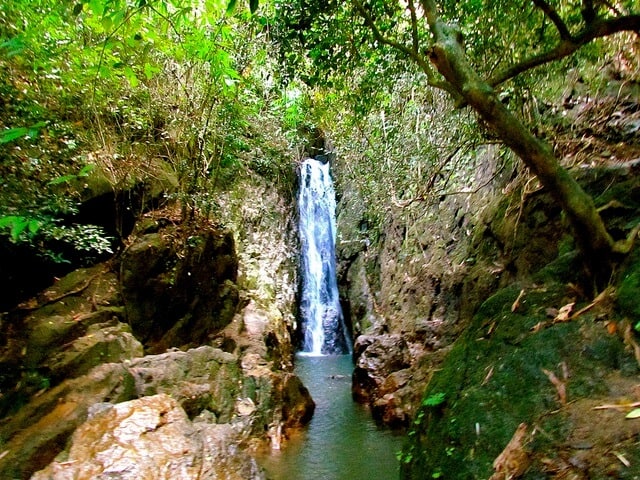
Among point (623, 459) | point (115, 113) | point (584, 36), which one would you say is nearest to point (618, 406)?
point (623, 459)

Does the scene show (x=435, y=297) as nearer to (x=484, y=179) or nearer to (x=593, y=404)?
(x=484, y=179)

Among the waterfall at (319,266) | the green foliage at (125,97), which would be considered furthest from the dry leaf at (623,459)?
the waterfall at (319,266)

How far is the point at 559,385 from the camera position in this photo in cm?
304

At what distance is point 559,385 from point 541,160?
5.37 feet

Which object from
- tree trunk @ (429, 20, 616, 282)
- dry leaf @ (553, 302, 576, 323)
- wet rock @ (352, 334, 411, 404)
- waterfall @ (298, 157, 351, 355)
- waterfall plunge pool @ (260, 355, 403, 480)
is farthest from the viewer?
waterfall @ (298, 157, 351, 355)

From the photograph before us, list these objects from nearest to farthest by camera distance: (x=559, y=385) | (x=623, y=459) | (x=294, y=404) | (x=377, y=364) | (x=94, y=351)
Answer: (x=623, y=459), (x=559, y=385), (x=94, y=351), (x=294, y=404), (x=377, y=364)

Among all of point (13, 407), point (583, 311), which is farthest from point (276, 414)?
point (583, 311)

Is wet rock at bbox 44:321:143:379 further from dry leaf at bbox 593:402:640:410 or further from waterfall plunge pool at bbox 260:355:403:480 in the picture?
dry leaf at bbox 593:402:640:410

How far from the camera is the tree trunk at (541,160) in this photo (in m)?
3.30

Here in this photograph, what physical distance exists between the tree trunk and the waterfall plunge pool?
3.80m

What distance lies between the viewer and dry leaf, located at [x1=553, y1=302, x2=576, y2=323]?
11.5ft

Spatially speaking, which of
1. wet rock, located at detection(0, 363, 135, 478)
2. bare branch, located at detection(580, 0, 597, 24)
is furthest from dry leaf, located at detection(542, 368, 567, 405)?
wet rock, located at detection(0, 363, 135, 478)

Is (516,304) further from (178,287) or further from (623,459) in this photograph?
(178,287)

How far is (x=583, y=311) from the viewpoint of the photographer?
342cm
